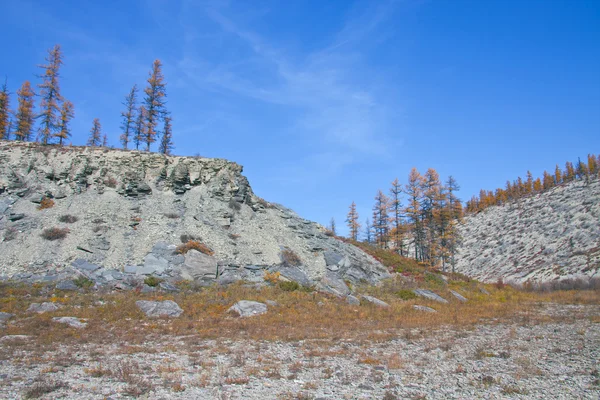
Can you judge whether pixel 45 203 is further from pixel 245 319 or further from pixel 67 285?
pixel 245 319

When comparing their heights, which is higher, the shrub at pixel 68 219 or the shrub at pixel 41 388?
the shrub at pixel 68 219

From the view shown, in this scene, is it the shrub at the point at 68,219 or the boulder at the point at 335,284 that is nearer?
the boulder at the point at 335,284

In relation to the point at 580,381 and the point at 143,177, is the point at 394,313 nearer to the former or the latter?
the point at 580,381

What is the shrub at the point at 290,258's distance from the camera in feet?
107

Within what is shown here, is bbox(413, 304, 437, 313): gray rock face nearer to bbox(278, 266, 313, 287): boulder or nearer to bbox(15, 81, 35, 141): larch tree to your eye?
bbox(278, 266, 313, 287): boulder

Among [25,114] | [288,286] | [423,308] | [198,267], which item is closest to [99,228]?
[198,267]

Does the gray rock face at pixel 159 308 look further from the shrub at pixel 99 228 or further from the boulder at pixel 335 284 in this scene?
the boulder at pixel 335 284

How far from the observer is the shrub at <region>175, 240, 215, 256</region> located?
98.5 ft

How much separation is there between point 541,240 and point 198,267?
2806 inches

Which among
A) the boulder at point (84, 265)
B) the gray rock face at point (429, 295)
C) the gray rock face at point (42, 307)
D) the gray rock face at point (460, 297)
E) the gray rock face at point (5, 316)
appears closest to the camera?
the gray rock face at point (5, 316)

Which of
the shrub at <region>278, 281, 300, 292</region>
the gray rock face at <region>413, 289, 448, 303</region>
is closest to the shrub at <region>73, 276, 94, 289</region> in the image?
the shrub at <region>278, 281, 300, 292</region>

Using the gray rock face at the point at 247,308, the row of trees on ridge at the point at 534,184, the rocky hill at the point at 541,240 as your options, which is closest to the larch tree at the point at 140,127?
the gray rock face at the point at 247,308

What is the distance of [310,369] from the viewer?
39.6ft

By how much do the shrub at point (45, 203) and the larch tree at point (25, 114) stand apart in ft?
114
